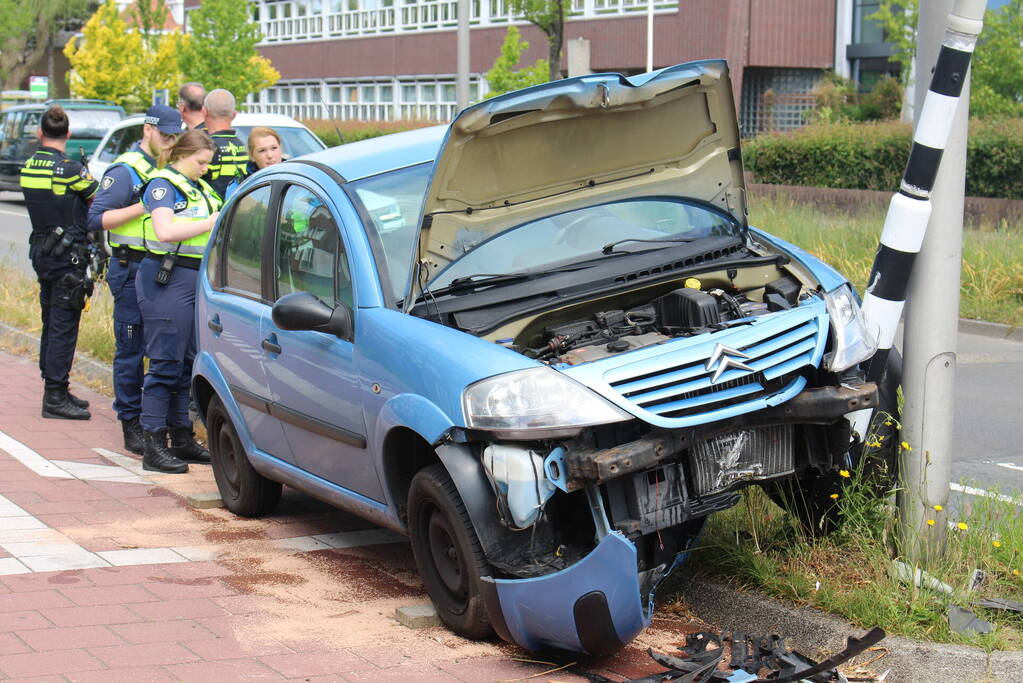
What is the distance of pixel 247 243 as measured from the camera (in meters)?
6.55

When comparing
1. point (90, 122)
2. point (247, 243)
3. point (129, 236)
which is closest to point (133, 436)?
point (129, 236)

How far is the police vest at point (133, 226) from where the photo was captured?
313 inches

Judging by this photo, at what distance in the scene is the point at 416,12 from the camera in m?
51.6

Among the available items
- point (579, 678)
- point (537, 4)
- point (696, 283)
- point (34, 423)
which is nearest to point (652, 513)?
point (579, 678)

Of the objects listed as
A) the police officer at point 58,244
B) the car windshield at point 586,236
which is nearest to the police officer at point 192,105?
the police officer at point 58,244

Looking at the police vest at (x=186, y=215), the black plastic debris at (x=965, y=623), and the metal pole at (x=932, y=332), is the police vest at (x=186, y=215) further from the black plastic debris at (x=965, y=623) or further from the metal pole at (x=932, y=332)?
the black plastic debris at (x=965, y=623)

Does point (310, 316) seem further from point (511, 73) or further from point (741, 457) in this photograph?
point (511, 73)

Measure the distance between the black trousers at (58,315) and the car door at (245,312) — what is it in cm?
247

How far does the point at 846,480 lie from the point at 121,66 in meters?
38.7

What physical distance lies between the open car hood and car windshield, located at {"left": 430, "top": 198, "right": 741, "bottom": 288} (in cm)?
3

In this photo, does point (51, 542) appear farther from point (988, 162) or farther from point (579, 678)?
point (988, 162)

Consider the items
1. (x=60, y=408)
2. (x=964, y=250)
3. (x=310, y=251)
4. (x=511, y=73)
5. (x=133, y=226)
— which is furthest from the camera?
(x=511, y=73)

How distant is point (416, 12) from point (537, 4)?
62.5 feet

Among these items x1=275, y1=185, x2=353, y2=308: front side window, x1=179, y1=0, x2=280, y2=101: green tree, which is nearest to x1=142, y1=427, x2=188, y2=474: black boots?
x1=275, y1=185, x2=353, y2=308: front side window
